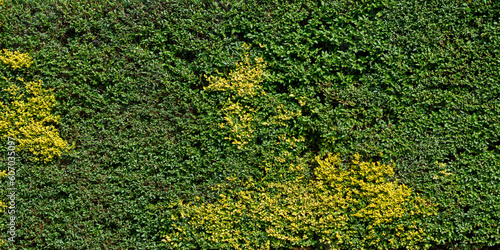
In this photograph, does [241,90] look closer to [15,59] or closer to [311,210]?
[311,210]

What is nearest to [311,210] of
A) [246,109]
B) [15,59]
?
[246,109]

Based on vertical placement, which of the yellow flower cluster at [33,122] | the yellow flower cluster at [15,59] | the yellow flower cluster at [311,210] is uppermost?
the yellow flower cluster at [15,59]

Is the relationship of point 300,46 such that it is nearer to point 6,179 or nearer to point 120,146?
point 120,146

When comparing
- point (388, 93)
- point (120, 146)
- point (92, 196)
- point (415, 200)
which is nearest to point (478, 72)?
point (388, 93)

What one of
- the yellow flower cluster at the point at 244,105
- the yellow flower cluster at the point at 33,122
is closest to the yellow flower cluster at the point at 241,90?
the yellow flower cluster at the point at 244,105

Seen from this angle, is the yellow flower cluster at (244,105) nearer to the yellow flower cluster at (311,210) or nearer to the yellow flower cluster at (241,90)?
the yellow flower cluster at (241,90)

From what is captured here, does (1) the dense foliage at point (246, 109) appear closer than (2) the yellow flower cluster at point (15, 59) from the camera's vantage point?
Yes

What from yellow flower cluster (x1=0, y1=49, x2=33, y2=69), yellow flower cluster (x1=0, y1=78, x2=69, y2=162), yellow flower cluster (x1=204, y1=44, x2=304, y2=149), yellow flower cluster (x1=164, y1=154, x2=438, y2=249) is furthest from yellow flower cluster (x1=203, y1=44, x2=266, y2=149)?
yellow flower cluster (x1=0, y1=49, x2=33, y2=69)

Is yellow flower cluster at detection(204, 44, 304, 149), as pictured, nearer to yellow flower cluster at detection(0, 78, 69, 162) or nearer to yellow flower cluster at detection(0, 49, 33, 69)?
yellow flower cluster at detection(0, 78, 69, 162)

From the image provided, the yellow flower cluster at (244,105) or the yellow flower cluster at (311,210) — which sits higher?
the yellow flower cluster at (244,105)
